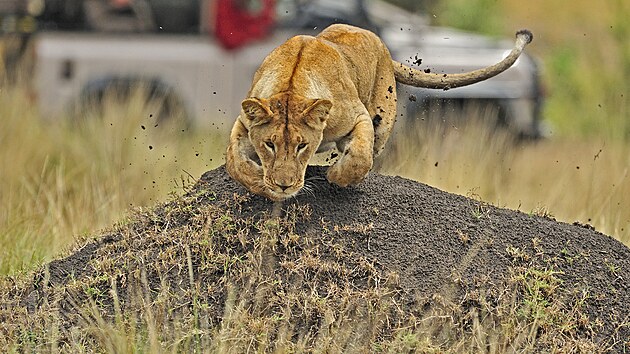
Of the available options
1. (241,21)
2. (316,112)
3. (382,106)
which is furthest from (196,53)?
(316,112)

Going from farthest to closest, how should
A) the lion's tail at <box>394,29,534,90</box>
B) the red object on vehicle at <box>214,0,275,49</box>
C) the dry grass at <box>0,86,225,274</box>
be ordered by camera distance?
the red object on vehicle at <box>214,0,275,49</box>, the dry grass at <box>0,86,225,274</box>, the lion's tail at <box>394,29,534,90</box>

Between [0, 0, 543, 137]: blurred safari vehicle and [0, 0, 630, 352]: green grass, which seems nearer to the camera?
[0, 0, 630, 352]: green grass

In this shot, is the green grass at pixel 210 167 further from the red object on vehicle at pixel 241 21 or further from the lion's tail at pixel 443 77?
the red object on vehicle at pixel 241 21

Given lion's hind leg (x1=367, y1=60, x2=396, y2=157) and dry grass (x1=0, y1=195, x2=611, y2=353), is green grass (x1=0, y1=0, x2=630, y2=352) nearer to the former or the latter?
dry grass (x1=0, y1=195, x2=611, y2=353)

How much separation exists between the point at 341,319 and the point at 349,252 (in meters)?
0.49

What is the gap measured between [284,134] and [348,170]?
1.59 feet

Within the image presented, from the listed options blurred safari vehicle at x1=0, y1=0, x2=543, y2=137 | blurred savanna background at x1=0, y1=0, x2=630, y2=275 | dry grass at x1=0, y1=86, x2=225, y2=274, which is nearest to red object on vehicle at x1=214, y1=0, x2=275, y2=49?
blurred safari vehicle at x1=0, y1=0, x2=543, y2=137

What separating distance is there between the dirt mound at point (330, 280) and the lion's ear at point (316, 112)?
1.71 ft

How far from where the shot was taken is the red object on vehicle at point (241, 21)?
13.1 metres

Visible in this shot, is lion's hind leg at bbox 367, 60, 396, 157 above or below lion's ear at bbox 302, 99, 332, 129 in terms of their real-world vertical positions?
below

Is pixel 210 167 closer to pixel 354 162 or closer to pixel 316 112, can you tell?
pixel 354 162

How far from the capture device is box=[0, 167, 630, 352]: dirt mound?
5199mm

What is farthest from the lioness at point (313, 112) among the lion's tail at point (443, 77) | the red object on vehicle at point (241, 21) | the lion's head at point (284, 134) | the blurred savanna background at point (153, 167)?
the red object on vehicle at point (241, 21)

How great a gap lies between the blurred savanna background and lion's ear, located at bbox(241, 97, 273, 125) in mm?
1301
